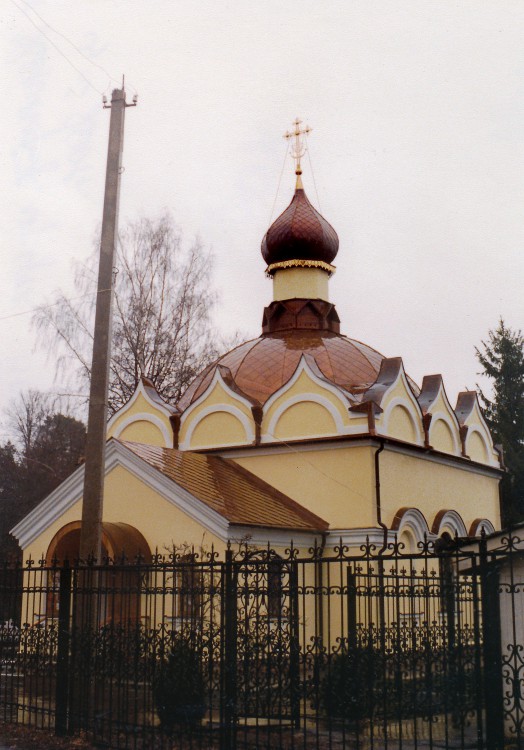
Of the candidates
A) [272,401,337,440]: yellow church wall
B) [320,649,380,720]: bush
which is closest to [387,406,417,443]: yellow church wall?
[272,401,337,440]: yellow church wall

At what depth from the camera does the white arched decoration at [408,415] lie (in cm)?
1698

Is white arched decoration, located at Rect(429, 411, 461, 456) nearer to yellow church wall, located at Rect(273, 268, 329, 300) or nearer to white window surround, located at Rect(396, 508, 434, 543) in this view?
white window surround, located at Rect(396, 508, 434, 543)

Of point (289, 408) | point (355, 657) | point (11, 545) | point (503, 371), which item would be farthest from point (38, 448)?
point (355, 657)

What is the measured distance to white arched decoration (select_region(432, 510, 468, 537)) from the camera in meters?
17.9

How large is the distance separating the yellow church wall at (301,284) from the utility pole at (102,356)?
37.6 ft

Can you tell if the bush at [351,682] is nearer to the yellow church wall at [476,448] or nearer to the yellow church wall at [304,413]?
the yellow church wall at [304,413]

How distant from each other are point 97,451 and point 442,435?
1119cm

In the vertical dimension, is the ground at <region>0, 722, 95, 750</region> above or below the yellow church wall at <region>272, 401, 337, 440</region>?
below

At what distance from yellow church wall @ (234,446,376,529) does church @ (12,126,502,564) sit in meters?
0.02

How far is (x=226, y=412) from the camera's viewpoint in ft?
60.1

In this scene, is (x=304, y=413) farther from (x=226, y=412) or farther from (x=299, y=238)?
(x=299, y=238)

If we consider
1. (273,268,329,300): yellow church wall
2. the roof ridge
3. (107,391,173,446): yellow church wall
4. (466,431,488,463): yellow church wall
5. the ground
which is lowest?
the ground

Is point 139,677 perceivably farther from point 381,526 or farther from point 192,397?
point 192,397

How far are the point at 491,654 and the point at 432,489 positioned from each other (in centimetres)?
1143
